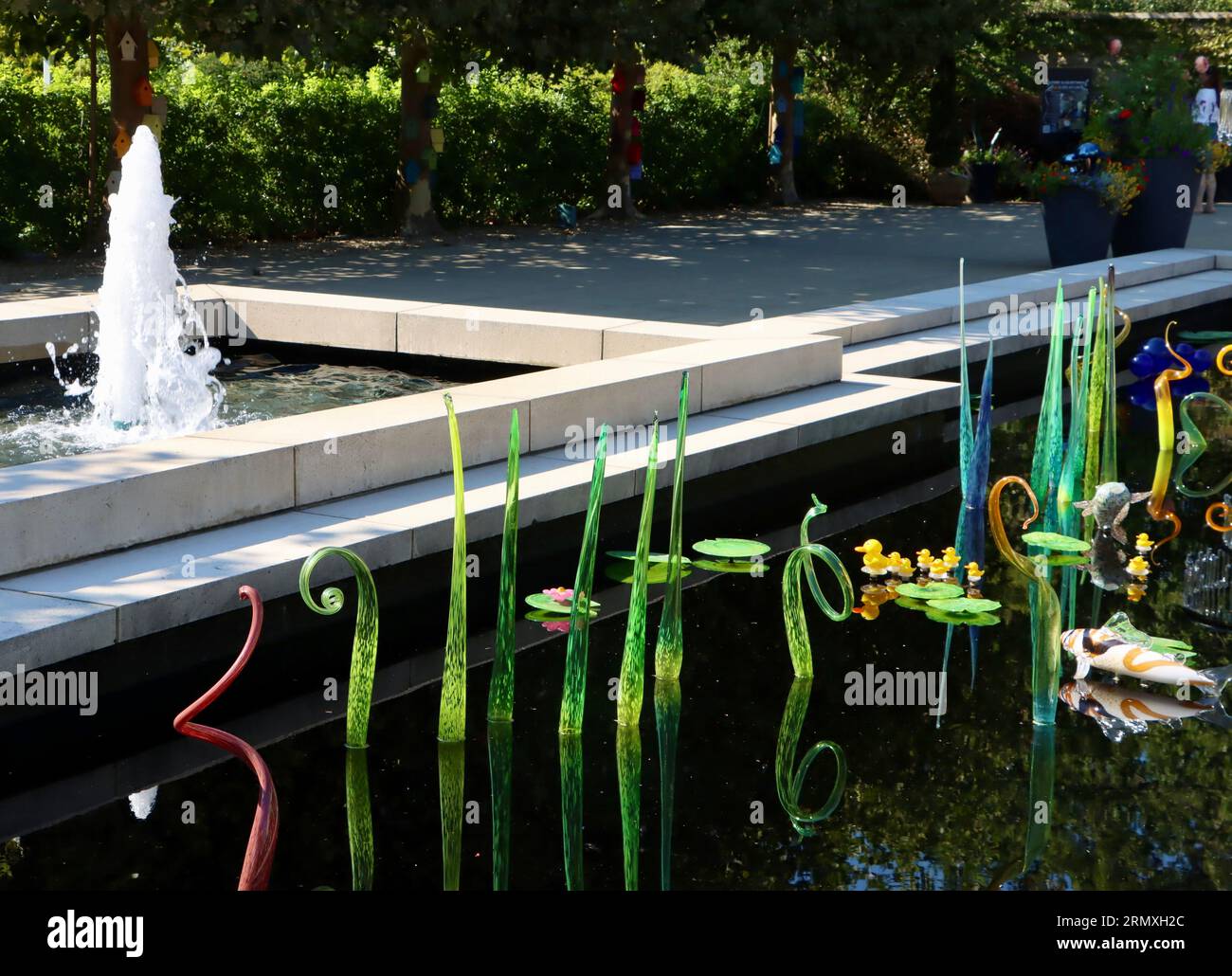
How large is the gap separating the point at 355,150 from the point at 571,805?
15100 mm

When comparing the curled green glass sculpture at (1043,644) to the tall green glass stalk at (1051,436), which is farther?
the tall green glass stalk at (1051,436)

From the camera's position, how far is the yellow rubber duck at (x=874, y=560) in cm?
662

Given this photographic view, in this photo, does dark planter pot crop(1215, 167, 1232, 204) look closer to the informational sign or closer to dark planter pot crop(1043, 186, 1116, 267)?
the informational sign

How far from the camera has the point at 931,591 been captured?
637 centimetres

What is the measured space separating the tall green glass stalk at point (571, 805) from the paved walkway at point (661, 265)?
7516 millimetres

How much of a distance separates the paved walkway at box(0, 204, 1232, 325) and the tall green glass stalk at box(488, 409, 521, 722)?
7.42 meters

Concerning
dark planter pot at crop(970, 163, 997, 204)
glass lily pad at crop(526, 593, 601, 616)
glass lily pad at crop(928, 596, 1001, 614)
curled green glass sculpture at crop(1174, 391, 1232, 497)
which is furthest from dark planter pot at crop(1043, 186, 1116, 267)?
glass lily pad at crop(526, 593, 601, 616)

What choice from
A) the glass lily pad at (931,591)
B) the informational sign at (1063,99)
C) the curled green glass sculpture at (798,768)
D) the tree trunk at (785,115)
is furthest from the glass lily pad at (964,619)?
the informational sign at (1063,99)

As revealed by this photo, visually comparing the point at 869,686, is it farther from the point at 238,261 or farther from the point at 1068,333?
the point at 238,261

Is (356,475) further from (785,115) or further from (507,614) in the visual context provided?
(785,115)

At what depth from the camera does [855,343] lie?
10828 millimetres

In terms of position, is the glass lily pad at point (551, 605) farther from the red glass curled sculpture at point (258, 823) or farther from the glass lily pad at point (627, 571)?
the red glass curled sculpture at point (258, 823)
